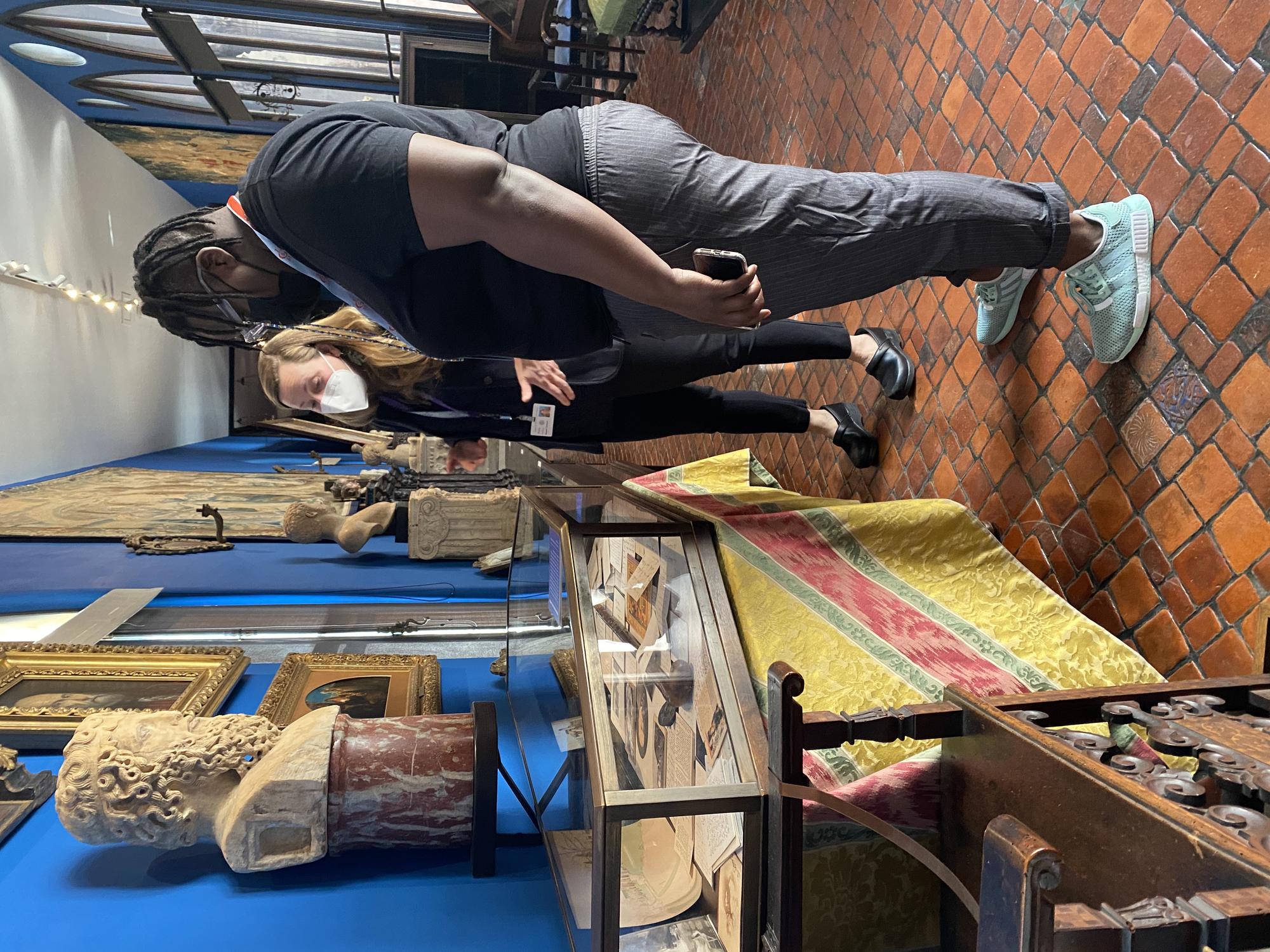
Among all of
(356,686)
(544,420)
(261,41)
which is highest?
(261,41)

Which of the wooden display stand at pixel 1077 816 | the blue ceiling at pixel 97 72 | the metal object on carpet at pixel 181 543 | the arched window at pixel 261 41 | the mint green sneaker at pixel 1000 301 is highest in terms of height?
the arched window at pixel 261 41

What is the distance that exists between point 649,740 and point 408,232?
2.64ft

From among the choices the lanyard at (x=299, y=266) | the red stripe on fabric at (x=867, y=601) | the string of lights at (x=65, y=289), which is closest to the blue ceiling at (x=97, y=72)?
the string of lights at (x=65, y=289)

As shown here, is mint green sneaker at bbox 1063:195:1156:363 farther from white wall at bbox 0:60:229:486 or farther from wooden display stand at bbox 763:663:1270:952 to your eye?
white wall at bbox 0:60:229:486

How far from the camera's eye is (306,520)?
4699mm

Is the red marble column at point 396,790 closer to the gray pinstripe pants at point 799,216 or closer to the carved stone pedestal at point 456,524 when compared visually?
the gray pinstripe pants at point 799,216

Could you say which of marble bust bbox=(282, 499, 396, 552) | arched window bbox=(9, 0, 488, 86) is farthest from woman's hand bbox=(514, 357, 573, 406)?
arched window bbox=(9, 0, 488, 86)

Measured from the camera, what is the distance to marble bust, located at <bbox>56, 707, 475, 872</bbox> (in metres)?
2.06

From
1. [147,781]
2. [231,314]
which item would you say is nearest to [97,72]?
[147,781]

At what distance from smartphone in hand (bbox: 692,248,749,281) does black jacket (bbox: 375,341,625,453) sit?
3.39ft

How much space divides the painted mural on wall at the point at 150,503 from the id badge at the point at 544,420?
269 cm

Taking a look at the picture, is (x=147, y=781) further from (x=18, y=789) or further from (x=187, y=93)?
(x=187, y=93)

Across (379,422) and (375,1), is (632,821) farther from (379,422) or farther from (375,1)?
(375,1)

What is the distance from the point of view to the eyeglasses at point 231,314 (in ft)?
4.18
